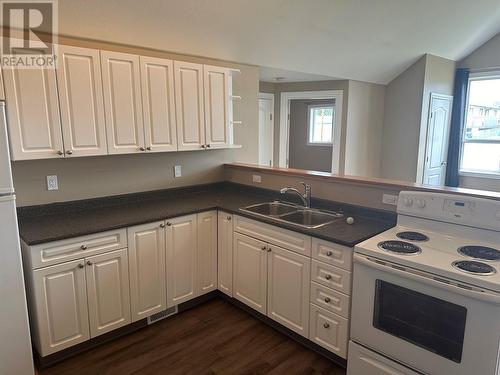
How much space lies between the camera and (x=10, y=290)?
77.1 inches

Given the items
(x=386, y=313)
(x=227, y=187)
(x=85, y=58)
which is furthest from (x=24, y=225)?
(x=386, y=313)

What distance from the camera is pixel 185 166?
11.6 ft

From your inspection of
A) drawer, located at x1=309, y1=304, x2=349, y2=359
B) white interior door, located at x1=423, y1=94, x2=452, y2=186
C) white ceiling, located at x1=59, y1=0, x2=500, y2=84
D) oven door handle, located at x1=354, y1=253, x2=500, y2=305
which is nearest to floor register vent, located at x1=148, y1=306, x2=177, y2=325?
drawer, located at x1=309, y1=304, x2=349, y2=359

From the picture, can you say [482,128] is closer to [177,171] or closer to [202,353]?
[177,171]

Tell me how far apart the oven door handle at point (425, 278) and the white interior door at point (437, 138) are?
13.9ft

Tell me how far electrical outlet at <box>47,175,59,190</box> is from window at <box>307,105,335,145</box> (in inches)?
240

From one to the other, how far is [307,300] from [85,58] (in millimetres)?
2308

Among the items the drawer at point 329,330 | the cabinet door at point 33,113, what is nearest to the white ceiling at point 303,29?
the cabinet door at point 33,113

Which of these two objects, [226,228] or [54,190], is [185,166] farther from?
[54,190]

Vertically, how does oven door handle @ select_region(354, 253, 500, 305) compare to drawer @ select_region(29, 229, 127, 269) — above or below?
above

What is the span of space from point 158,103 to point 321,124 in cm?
563

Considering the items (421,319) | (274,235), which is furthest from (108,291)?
(421,319)

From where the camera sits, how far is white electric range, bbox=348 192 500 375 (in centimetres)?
155

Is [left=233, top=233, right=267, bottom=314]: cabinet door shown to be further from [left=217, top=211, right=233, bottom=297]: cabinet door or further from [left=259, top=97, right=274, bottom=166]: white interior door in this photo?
[left=259, top=97, right=274, bottom=166]: white interior door
